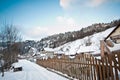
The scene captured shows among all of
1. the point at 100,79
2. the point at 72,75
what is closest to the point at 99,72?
the point at 100,79

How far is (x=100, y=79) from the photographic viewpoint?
6188 millimetres

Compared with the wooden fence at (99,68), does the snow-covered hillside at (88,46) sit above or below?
above

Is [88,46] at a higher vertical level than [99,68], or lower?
higher

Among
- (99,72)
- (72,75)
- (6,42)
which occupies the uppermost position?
(6,42)

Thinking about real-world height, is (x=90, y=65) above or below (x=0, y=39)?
below

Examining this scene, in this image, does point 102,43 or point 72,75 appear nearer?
point 102,43

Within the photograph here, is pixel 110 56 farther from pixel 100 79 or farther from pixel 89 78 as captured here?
pixel 89 78

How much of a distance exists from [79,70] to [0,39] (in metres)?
11.8

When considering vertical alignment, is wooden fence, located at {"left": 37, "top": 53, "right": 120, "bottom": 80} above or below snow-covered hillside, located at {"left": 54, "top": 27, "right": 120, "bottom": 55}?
below

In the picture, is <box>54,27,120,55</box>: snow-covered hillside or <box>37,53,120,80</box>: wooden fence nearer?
<box>37,53,120,80</box>: wooden fence

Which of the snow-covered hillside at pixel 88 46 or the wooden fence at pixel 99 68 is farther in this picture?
the snow-covered hillside at pixel 88 46

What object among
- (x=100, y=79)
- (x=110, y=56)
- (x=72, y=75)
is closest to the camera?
(x=110, y=56)

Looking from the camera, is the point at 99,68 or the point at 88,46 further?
the point at 88,46

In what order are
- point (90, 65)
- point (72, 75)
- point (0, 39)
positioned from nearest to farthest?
point (90, 65)
point (72, 75)
point (0, 39)
